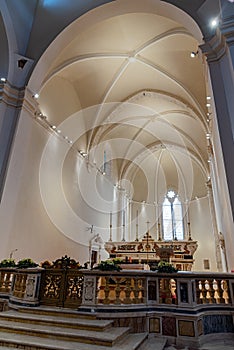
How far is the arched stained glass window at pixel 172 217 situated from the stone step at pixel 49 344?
45.2 ft

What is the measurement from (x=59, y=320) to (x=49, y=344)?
0.64 m

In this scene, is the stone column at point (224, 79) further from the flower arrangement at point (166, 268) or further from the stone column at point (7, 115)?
the stone column at point (7, 115)

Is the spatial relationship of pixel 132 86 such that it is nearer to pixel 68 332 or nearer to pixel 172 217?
pixel 172 217

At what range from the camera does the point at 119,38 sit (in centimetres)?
939

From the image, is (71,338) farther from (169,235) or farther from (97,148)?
(169,235)

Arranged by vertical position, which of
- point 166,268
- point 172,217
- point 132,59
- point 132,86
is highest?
point 132,86

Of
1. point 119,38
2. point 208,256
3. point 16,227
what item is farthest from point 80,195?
point 208,256

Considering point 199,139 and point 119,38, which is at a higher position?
point 119,38

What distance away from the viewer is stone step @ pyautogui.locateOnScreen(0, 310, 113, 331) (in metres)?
3.66

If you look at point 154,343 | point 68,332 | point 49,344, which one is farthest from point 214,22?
point 49,344

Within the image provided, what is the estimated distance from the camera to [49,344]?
3.21m

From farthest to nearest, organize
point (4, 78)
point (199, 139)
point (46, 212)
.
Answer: point (199, 139) < point (46, 212) < point (4, 78)

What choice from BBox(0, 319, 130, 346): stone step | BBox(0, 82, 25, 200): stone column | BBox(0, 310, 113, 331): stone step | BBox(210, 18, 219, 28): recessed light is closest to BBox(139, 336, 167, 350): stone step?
BBox(0, 319, 130, 346): stone step

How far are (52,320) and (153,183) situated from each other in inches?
607
